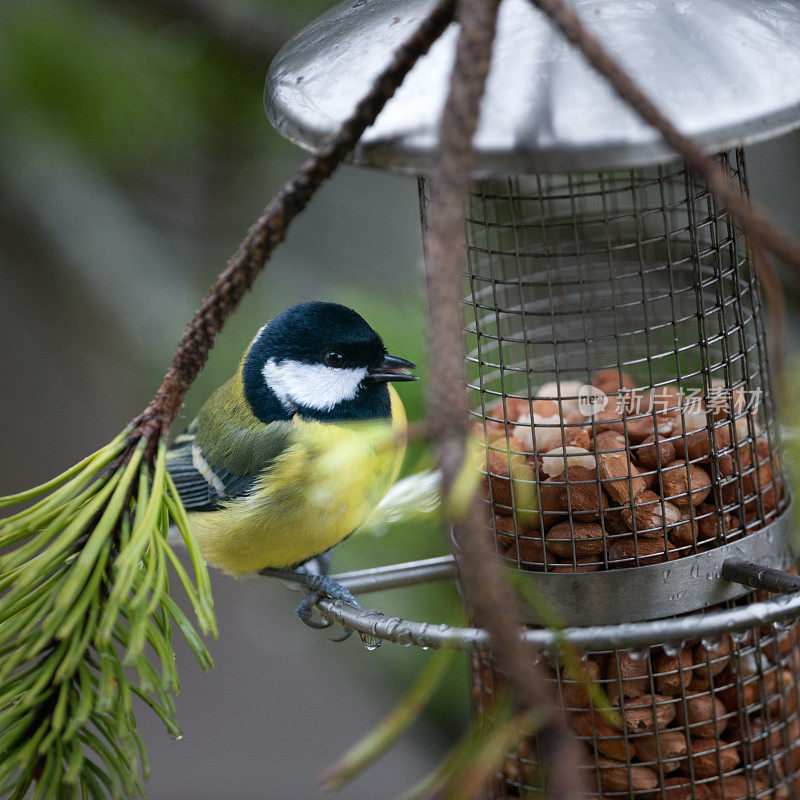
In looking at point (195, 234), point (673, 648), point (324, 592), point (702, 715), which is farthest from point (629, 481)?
point (195, 234)

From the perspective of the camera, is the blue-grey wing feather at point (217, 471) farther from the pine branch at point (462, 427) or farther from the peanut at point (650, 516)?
the pine branch at point (462, 427)

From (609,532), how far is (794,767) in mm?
404

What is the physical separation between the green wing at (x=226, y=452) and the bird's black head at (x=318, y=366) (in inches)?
1.1

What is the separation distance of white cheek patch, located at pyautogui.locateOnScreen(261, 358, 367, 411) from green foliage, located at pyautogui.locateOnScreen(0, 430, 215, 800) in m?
0.65

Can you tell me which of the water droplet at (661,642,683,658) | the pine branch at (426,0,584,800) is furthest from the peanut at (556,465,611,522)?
the pine branch at (426,0,584,800)

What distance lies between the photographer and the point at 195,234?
2387 mm

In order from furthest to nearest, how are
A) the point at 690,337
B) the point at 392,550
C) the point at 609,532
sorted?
1. the point at 690,337
2. the point at 392,550
3. the point at 609,532

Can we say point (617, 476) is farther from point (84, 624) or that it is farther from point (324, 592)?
point (84, 624)

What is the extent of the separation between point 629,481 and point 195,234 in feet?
5.35

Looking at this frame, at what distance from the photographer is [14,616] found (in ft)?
2.20

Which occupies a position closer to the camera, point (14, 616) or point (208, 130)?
point (14, 616)

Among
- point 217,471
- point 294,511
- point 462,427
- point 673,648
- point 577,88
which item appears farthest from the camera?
point 217,471

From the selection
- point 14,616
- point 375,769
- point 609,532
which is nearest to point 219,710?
point 375,769

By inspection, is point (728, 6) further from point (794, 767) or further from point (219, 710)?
point (219, 710)
